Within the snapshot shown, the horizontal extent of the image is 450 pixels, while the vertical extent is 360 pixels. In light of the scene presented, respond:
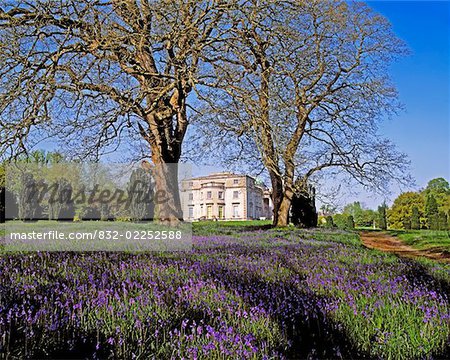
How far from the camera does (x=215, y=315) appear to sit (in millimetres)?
2719

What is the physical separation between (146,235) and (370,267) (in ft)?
20.7

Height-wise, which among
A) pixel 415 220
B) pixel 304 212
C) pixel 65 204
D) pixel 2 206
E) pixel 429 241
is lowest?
pixel 429 241

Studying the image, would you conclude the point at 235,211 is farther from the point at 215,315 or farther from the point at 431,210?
the point at 215,315

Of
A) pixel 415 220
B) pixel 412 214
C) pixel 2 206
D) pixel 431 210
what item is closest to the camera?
pixel 2 206

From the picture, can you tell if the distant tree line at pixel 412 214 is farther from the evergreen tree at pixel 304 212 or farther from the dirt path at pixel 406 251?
the dirt path at pixel 406 251

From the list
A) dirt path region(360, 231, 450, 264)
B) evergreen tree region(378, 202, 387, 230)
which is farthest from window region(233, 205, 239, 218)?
dirt path region(360, 231, 450, 264)

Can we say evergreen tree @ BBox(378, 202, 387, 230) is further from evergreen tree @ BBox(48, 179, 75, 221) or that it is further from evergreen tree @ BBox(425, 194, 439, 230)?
evergreen tree @ BBox(48, 179, 75, 221)

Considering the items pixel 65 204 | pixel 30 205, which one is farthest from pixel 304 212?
pixel 30 205

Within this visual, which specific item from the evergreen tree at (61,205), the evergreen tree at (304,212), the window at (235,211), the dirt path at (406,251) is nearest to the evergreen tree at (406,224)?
the evergreen tree at (304,212)

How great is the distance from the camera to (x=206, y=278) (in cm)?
377

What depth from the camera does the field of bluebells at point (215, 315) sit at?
6.91 feet

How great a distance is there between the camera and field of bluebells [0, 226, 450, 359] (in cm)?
211

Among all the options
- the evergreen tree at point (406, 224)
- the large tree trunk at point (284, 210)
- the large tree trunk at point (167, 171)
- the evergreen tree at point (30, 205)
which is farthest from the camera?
the evergreen tree at point (406, 224)

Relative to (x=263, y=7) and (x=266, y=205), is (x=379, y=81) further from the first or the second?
(x=266, y=205)
